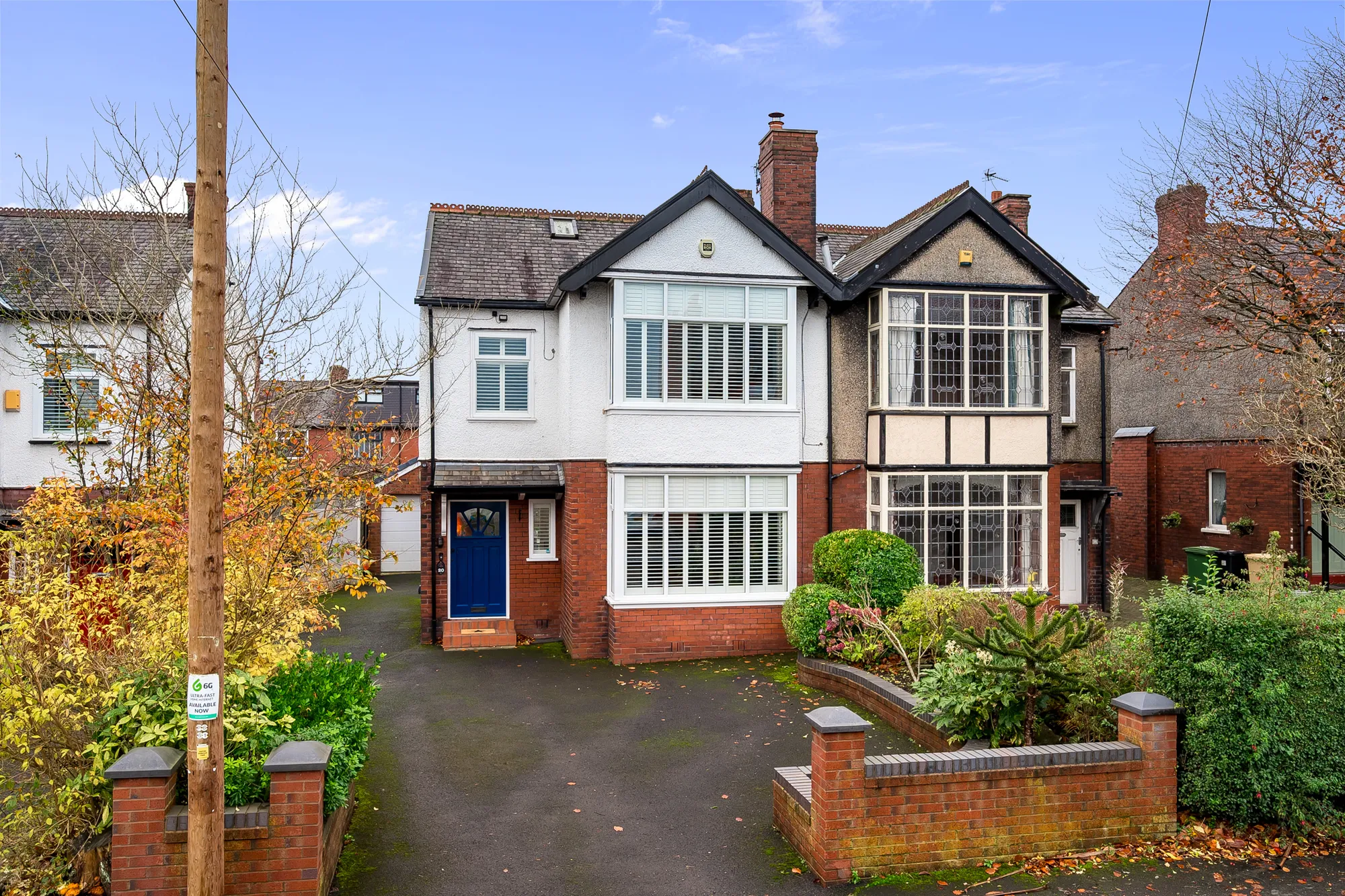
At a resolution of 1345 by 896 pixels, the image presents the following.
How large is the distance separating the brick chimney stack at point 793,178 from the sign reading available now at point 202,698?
43.6 ft

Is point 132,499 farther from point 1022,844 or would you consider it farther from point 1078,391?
point 1078,391

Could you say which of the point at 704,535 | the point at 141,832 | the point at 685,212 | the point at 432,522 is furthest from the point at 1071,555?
the point at 141,832

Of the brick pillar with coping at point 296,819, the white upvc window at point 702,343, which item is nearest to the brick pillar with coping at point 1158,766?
the brick pillar with coping at point 296,819

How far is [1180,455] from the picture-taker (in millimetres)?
22172

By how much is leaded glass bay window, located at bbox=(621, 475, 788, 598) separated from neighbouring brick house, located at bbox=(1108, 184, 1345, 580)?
813 centimetres

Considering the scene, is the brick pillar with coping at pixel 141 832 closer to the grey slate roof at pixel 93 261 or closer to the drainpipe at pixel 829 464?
the grey slate roof at pixel 93 261

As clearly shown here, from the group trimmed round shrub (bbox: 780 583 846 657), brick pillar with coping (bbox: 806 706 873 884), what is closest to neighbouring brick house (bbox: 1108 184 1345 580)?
trimmed round shrub (bbox: 780 583 846 657)

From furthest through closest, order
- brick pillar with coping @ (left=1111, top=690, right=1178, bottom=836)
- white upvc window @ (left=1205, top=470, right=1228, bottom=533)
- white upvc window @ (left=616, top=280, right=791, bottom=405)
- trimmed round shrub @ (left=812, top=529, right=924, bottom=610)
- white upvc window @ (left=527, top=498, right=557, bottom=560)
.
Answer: white upvc window @ (left=1205, top=470, right=1228, bottom=533) → white upvc window @ (left=527, top=498, right=557, bottom=560) → white upvc window @ (left=616, top=280, right=791, bottom=405) → trimmed round shrub @ (left=812, top=529, right=924, bottom=610) → brick pillar with coping @ (left=1111, top=690, right=1178, bottom=836)

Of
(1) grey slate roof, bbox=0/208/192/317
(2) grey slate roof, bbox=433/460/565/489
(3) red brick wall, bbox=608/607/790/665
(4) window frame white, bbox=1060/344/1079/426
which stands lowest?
(3) red brick wall, bbox=608/607/790/665

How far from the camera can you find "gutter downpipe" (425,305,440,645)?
15.2 m

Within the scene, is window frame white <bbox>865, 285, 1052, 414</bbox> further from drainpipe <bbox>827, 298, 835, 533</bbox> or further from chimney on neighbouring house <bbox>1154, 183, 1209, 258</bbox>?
chimney on neighbouring house <bbox>1154, 183, 1209, 258</bbox>

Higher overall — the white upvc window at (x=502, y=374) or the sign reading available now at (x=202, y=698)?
the white upvc window at (x=502, y=374)

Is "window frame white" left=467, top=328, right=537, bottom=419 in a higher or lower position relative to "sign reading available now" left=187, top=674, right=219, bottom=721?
higher

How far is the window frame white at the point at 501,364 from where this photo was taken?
15.6m
